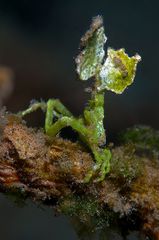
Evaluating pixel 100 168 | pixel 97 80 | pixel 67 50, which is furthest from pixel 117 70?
pixel 67 50

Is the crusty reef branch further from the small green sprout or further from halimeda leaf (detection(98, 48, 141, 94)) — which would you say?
halimeda leaf (detection(98, 48, 141, 94))

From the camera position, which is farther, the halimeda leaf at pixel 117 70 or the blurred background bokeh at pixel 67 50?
the blurred background bokeh at pixel 67 50

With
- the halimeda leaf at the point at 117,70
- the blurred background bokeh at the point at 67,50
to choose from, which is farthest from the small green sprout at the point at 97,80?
the blurred background bokeh at the point at 67,50

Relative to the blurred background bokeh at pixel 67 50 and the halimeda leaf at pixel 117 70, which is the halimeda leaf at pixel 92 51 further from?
the blurred background bokeh at pixel 67 50

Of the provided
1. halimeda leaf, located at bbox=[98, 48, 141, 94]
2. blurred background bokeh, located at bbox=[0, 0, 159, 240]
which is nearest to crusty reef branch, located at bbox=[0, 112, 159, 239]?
halimeda leaf, located at bbox=[98, 48, 141, 94]

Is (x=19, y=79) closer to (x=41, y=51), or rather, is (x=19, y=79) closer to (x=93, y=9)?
(x=41, y=51)

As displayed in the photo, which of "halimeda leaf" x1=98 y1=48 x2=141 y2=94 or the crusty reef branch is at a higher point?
"halimeda leaf" x1=98 y1=48 x2=141 y2=94

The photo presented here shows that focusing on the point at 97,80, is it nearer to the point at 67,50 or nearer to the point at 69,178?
the point at 69,178
